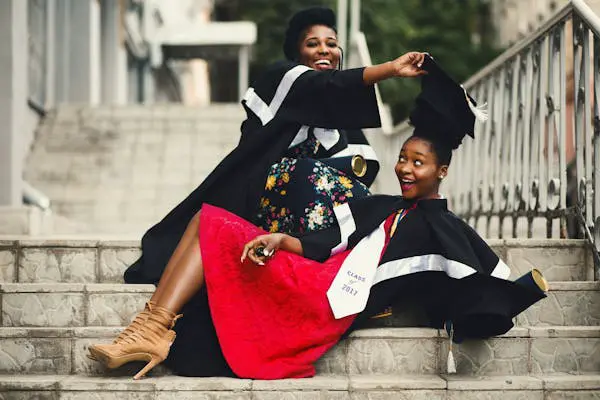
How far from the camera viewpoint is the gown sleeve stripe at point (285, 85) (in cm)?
438

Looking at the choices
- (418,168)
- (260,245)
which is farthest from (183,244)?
(418,168)

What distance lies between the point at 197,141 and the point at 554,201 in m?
6.10

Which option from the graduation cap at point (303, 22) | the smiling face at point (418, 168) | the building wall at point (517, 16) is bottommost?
the smiling face at point (418, 168)

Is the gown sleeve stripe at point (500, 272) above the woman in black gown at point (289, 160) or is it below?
below

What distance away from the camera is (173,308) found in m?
4.01

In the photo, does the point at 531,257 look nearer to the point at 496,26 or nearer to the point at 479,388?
the point at 479,388

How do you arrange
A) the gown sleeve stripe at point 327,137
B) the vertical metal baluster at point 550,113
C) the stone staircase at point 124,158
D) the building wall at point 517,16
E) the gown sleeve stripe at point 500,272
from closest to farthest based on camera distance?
the gown sleeve stripe at point 500,272 → the gown sleeve stripe at point 327,137 → the vertical metal baluster at point 550,113 → the stone staircase at point 124,158 → the building wall at point 517,16

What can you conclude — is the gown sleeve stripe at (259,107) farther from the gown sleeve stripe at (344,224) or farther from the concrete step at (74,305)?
the concrete step at (74,305)

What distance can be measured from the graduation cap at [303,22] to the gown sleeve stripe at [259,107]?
1.22 feet

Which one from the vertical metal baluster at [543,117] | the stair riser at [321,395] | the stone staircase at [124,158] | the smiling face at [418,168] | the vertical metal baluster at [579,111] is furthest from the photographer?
the stone staircase at [124,158]

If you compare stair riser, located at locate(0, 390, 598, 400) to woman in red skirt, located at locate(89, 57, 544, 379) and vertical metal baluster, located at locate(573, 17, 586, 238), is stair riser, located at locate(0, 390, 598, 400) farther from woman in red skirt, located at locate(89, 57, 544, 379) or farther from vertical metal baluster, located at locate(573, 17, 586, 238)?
vertical metal baluster, located at locate(573, 17, 586, 238)

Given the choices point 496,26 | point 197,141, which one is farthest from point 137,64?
point 496,26

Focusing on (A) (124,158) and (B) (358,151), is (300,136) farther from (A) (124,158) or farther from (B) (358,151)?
(A) (124,158)

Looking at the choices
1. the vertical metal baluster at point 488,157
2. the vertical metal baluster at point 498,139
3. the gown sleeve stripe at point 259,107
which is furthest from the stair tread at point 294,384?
the vertical metal baluster at point 488,157
